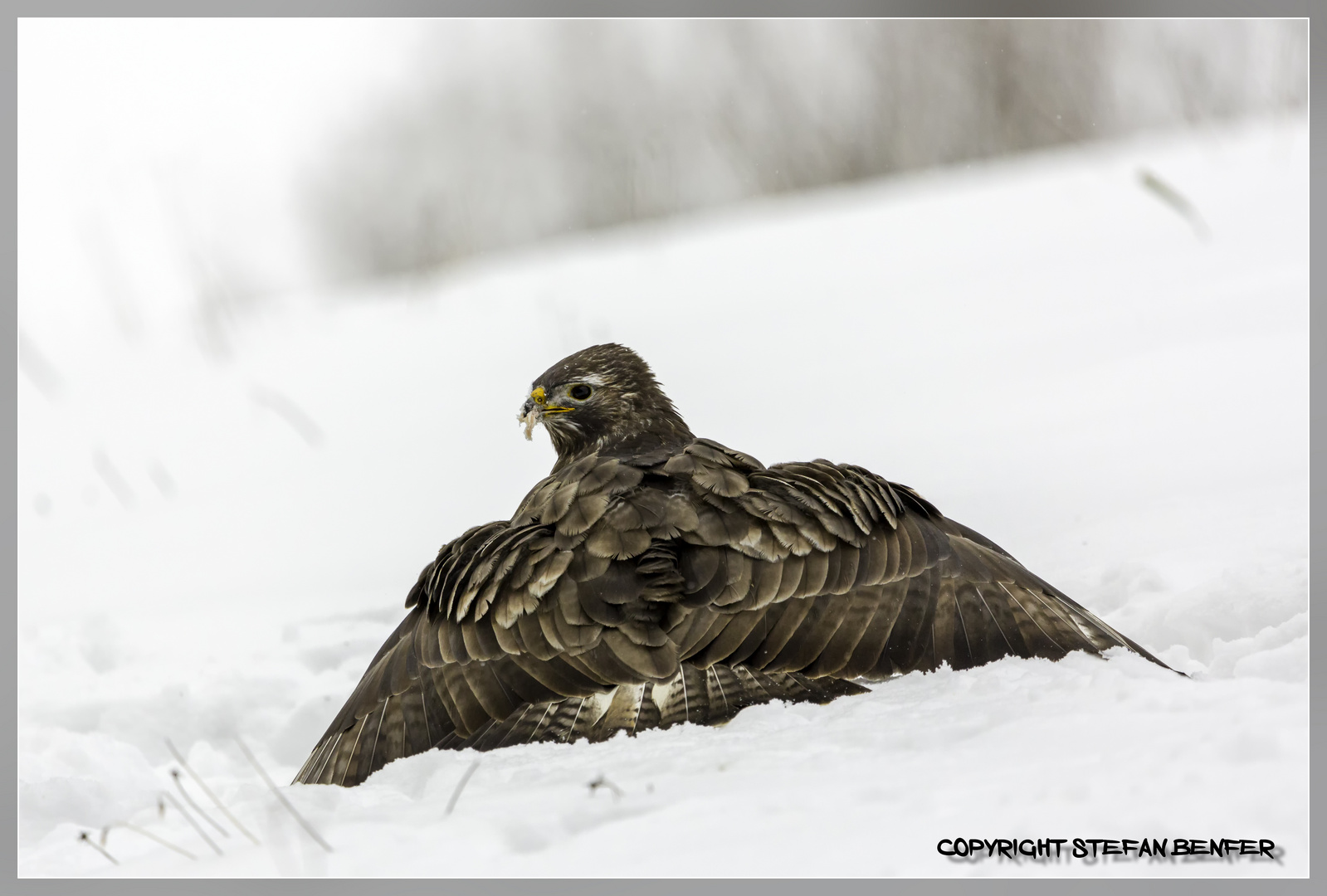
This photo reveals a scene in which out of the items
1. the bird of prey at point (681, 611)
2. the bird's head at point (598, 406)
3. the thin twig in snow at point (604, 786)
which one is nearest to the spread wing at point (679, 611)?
the bird of prey at point (681, 611)

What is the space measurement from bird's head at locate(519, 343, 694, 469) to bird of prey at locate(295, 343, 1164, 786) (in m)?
0.98

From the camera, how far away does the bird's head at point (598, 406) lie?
5129 mm

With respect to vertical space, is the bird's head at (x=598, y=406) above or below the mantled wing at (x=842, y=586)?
above

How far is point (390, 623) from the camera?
582 cm

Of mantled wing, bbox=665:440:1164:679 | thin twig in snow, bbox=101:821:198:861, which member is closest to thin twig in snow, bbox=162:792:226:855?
thin twig in snow, bbox=101:821:198:861

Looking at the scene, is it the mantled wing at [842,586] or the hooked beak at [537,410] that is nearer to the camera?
the mantled wing at [842,586]

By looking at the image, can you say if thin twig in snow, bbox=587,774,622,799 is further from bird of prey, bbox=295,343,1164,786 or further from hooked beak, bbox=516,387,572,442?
hooked beak, bbox=516,387,572,442

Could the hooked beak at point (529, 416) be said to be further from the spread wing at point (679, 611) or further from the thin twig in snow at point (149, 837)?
the thin twig in snow at point (149, 837)

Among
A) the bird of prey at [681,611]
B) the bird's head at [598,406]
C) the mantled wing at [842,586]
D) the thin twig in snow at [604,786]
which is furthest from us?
the bird's head at [598,406]

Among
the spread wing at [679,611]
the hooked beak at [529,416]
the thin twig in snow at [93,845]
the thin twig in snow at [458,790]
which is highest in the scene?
the hooked beak at [529,416]

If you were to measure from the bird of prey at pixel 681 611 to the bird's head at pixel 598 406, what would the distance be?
3.22 ft

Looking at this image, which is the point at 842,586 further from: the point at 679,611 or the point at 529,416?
the point at 529,416

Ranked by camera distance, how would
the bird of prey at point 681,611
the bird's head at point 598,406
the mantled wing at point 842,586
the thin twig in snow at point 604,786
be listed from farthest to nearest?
the bird's head at point 598,406
the mantled wing at point 842,586
the bird of prey at point 681,611
the thin twig in snow at point 604,786

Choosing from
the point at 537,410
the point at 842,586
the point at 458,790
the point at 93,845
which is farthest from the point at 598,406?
the point at 93,845
